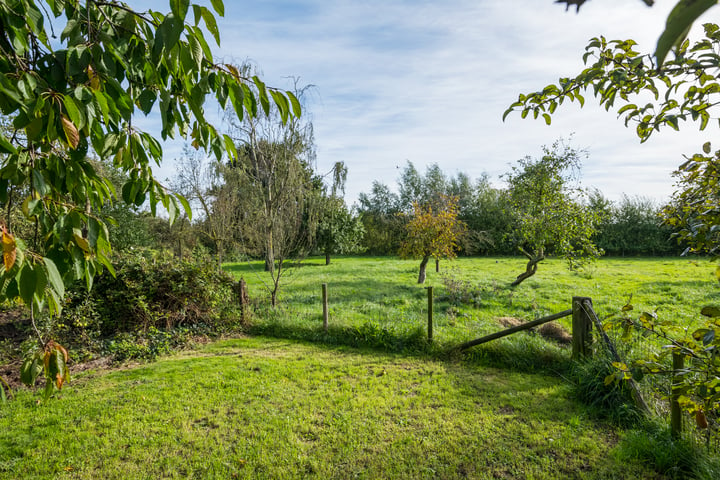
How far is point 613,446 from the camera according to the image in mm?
3539

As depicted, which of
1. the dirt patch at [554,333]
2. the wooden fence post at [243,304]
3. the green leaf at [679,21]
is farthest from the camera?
the wooden fence post at [243,304]

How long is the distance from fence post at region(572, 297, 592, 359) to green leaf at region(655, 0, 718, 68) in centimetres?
541

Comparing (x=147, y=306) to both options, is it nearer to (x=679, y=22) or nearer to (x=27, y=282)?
(x=27, y=282)

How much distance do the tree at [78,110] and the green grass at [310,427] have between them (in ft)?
8.83

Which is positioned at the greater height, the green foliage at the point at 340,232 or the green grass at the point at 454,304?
the green foliage at the point at 340,232

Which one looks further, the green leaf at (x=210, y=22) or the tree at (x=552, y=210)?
the tree at (x=552, y=210)

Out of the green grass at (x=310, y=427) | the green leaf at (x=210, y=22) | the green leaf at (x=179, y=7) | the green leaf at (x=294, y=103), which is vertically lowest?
the green grass at (x=310, y=427)

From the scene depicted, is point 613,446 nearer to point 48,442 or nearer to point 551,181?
point 48,442

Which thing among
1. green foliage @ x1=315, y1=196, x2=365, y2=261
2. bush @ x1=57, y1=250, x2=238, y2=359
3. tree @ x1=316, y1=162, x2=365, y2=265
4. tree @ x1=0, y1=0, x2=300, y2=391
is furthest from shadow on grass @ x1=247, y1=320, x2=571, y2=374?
green foliage @ x1=315, y1=196, x2=365, y2=261

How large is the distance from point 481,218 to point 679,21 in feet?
111

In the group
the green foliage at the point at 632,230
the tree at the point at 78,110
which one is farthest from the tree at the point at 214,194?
the green foliage at the point at 632,230

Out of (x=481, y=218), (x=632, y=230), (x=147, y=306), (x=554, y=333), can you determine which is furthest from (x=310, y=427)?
(x=632, y=230)

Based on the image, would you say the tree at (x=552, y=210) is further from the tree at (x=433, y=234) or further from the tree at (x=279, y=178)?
the tree at (x=279, y=178)

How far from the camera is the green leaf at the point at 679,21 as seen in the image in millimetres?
351
